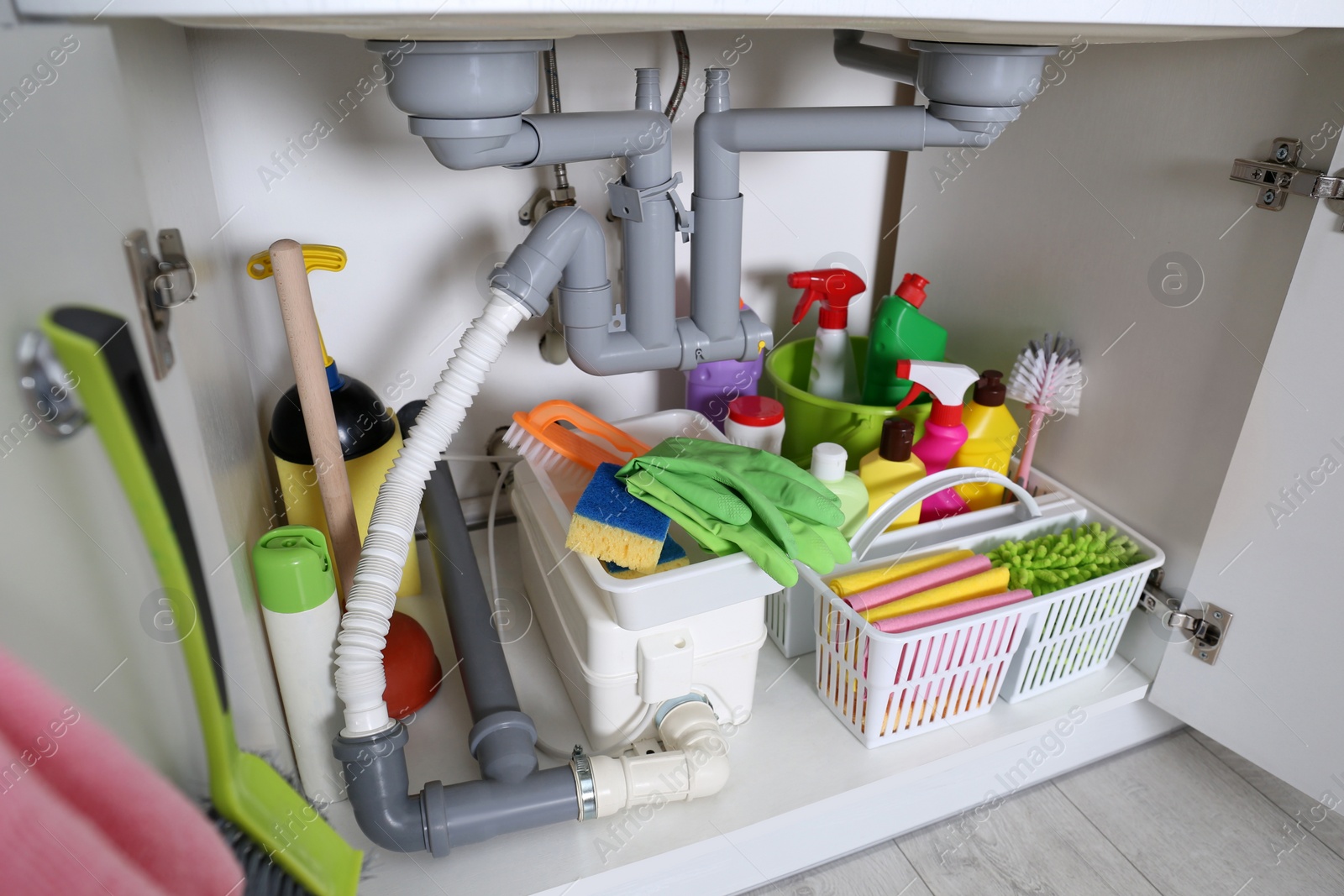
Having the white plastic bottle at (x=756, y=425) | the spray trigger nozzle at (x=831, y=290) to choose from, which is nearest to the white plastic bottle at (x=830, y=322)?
the spray trigger nozzle at (x=831, y=290)

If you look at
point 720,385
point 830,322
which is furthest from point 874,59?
point 720,385

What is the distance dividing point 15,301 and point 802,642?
27.4 inches

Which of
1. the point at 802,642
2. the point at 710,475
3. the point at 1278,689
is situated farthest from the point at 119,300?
the point at 1278,689

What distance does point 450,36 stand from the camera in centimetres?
49

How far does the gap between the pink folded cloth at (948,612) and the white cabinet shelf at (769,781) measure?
0.13 meters

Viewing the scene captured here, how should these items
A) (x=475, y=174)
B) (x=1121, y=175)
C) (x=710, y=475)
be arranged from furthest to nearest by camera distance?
(x=475, y=174), (x=1121, y=175), (x=710, y=475)

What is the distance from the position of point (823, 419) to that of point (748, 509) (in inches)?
11.8

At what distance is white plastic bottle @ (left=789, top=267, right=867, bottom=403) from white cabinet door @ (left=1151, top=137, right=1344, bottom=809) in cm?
37

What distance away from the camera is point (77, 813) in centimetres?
27

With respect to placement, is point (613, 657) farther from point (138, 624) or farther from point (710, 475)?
point (138, 624)

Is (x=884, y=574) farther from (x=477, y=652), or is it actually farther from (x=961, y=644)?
(x=477, y=652)

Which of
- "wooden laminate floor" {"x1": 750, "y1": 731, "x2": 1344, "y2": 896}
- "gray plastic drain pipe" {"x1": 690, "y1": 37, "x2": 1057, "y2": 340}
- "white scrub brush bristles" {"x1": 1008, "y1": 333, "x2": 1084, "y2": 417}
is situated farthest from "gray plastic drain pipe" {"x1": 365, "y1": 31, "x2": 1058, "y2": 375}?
"wooden laminate floor" {"x1": 750, "y1": 731, "x2": 1344, "y2": 896}

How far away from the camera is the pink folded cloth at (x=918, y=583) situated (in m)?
0.70

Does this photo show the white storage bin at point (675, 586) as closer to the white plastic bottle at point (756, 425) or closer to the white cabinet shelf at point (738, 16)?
the white plastic bottle at point (756, 425)
